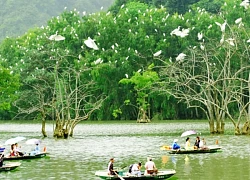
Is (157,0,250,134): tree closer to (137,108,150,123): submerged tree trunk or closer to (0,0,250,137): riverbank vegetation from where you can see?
(0,0,250,137): riverbank vegetation

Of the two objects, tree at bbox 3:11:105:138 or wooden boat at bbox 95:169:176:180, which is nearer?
wooden boat at bbox 95:169:176:180

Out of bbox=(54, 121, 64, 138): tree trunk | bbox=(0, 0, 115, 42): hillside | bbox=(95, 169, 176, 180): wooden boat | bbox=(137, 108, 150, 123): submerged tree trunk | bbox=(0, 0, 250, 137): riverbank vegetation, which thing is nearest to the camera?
bbox=(95, 169, 176, 180): wooden boat

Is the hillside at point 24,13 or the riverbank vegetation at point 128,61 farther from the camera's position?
the hillside at point 24,13

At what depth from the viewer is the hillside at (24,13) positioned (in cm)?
13400

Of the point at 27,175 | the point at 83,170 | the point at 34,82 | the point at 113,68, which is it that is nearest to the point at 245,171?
the point at 83,170

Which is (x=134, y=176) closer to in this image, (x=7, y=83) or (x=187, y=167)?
(x=187, y=167)

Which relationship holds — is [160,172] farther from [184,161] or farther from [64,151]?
[64,151]

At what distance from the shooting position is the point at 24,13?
141m

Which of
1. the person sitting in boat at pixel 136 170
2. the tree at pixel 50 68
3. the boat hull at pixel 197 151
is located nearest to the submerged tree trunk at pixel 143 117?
the tree at pixel 50 68

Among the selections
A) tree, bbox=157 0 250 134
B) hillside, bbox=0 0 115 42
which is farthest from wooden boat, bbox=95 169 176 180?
hillside, bbox=0 0 115 42

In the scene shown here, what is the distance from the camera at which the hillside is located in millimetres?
134000

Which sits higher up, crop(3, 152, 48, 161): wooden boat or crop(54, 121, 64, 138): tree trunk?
crop(54, 121, 64, 138): tree trunk

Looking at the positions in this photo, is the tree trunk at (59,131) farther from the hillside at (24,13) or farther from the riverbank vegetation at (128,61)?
the hillside at (24,13)

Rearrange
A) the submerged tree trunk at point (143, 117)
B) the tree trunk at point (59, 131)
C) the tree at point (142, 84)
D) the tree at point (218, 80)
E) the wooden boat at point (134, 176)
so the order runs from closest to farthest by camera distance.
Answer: the wooden boat at point (134, 176), the tree at point (218, 80), the tree trunk at point (59, 131), the submerged tree trunk at point (143, 117), the tree at point (142, 84)
